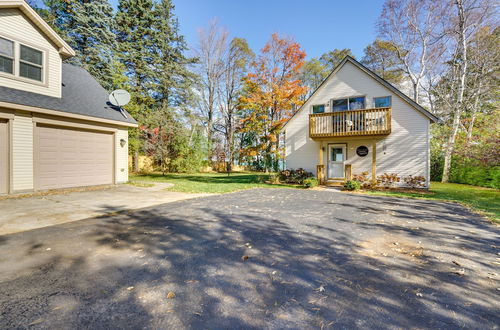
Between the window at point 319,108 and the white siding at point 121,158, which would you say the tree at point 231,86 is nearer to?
the window at point 319,108

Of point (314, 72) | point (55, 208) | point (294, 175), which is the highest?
point (314, 72)

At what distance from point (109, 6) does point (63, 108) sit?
53.7ft

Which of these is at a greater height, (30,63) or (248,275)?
(30,63)

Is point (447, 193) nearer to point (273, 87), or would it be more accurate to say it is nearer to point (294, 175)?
point (294, 175)

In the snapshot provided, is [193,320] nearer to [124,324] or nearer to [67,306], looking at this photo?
[124,324]

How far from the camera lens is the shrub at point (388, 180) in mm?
11273

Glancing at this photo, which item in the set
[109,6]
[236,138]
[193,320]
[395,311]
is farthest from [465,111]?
[109,6]

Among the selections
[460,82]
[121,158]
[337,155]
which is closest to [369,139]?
[337,155]

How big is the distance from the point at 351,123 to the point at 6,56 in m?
14.5

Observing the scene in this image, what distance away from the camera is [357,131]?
11.4 metres

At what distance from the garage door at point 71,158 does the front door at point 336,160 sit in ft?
38.3

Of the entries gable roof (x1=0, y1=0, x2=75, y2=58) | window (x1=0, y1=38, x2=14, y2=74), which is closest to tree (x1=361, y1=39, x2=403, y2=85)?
gable roof (x1=0, y1=0, x2=75, y2=58)

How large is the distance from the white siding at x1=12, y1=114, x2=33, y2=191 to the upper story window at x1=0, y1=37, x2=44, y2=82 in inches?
69.1

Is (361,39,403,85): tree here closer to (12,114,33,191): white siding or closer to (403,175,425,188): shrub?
(403,175,425,188): shrub
